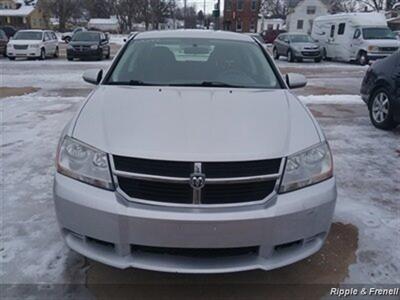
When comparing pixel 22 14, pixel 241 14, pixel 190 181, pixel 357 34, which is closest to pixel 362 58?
pixel 357 34

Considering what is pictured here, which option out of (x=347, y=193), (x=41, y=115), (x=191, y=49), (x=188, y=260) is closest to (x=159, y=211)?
(x=188, y=260)

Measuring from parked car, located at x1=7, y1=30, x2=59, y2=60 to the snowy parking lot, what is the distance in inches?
648

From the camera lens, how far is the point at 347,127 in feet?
24.0

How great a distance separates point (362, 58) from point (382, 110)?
632 inches

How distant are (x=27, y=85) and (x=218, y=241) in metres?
11.7

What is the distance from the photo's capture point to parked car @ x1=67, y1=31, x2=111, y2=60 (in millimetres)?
21922

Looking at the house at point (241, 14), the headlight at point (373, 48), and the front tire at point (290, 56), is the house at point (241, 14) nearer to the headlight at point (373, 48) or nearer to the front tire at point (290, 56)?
the front tire at point (290, 56)

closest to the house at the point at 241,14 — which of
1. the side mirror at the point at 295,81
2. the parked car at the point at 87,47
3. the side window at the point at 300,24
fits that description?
the side window at the point at 300,24

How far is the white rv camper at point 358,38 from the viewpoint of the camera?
2062 cm

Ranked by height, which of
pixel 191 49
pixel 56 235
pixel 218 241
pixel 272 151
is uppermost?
pixel 191 49

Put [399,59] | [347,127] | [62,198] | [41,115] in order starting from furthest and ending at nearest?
1. [41,115]
2. [347,127]
3. [399,59]
4. [62,198]

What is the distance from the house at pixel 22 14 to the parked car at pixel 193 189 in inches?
2855

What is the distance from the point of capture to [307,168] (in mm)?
2594

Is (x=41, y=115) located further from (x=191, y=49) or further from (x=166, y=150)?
(x=166, y=150)
